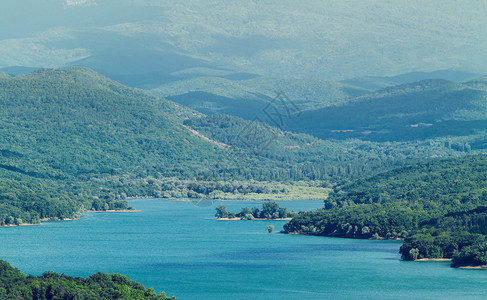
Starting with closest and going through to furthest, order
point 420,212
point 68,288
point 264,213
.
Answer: point 68,288, point 420,212, point 264,213

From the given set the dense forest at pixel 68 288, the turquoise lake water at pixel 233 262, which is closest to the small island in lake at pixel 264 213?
the turquoise lake water at pixel 233 262

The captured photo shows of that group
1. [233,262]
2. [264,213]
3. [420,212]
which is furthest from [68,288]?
[264,213]

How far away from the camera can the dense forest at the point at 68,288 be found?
6294cm

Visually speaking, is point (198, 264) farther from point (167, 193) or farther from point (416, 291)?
point (167, 193)

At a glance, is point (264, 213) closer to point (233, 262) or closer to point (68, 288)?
point (233, 262)

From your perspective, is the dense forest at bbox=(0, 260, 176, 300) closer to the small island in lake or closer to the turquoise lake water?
the turquoise lake water

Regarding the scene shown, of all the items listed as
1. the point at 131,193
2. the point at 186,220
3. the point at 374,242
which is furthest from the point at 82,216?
the point at 374,242

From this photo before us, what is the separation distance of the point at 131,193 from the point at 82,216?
35053mm

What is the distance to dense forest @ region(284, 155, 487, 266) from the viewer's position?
96.2 m

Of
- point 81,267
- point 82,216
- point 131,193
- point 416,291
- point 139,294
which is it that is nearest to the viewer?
point 139,294

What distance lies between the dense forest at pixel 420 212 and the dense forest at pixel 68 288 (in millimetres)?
32026

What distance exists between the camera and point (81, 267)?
94562 mm

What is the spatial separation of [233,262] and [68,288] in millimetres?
36009

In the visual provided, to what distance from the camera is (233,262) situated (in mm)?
98812
